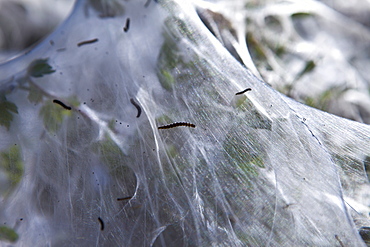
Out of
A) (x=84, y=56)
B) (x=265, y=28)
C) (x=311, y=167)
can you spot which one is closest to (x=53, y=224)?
(x=84, y=56)

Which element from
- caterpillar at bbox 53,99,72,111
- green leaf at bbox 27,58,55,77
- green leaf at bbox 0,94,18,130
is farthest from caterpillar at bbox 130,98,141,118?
green leaf at bbox 0,94,18,130

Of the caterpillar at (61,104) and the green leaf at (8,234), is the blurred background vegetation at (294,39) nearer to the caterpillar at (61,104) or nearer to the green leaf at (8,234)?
the caterpillar at (61,104)

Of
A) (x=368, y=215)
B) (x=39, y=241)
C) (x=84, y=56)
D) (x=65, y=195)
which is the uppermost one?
(x=84, y=56)

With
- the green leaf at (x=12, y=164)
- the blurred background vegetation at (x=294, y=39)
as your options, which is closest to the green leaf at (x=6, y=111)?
the green leaf at (x=12, y=164)

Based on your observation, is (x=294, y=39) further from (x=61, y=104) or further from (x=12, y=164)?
(x=12, y=164)

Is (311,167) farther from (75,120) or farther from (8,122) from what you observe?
(8,122)

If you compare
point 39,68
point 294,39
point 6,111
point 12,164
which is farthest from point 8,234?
point 294,39
